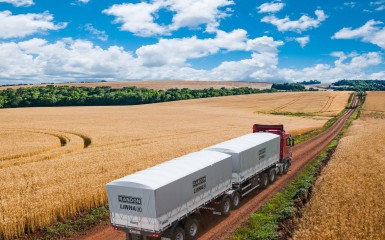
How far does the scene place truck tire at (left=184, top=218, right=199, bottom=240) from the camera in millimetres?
15984

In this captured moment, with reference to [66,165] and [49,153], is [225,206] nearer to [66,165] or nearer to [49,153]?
[66,165]

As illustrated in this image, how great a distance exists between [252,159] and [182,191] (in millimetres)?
8456

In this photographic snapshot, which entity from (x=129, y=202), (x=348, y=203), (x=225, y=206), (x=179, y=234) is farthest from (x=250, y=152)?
(x=129, y=202)

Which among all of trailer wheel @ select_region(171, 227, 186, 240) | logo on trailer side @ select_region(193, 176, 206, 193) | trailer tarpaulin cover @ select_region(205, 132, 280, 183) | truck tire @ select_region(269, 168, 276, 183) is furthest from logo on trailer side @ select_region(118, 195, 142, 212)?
truck tire @ select_region(269, 168, 276, 183)

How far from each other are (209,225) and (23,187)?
11865 mm

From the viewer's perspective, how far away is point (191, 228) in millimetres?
16281

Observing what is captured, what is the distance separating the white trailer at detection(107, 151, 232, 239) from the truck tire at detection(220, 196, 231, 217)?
161 cm

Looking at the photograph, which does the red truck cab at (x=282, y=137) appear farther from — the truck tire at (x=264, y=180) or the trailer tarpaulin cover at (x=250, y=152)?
the truck tire at (x=264, y=180)

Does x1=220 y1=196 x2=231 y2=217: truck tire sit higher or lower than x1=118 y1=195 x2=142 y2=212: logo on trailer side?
lower

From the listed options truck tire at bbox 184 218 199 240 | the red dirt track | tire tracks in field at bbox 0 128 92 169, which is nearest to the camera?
truck tire at bbox 184 218 199 240

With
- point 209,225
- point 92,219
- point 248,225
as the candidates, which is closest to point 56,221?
point 92,219

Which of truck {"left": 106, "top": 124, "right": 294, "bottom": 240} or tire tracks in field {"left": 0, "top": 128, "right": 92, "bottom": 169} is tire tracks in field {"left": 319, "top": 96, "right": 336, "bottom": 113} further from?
truck {"left": 106, "top": 124, "right": 294, "bottom": 240}

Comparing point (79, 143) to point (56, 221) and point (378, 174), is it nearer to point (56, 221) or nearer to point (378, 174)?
point (56, 221)

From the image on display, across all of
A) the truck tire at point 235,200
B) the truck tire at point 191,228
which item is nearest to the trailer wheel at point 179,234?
the truck tire at point 191,228
